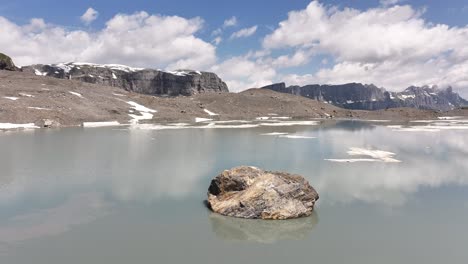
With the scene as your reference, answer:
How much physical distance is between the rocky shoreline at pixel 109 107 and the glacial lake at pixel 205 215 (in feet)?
162

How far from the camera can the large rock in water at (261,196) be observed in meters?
18.5

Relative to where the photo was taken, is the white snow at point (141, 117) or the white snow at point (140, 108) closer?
the white snow at point (141, 117)

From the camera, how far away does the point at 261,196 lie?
18844mm

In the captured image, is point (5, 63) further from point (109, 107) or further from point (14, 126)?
point (14, 126)

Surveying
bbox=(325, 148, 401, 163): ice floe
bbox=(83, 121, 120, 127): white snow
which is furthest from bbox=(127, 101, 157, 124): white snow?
bbox=(325, 148, 401, 163): ice floe

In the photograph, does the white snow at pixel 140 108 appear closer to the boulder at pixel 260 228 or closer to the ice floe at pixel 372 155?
the ice floe at pixel 372 155

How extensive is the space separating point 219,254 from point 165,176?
47.2 ft

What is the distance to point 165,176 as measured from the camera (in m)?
27.8

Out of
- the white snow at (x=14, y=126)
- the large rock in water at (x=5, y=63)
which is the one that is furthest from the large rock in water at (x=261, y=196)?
the large rock in water at (x=5, y=63)

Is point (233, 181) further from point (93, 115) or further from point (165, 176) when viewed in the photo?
point (93, 115)

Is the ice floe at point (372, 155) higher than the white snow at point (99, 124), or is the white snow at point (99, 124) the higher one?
the white snow at point (99, 124)

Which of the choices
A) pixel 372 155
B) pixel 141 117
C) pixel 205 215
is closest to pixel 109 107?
pixel 141 117

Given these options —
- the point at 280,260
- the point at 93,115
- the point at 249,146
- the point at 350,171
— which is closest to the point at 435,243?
the point at 280,260

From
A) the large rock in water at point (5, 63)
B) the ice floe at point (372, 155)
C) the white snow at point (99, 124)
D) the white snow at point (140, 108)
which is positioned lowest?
the ice floe at point (372, 155)
